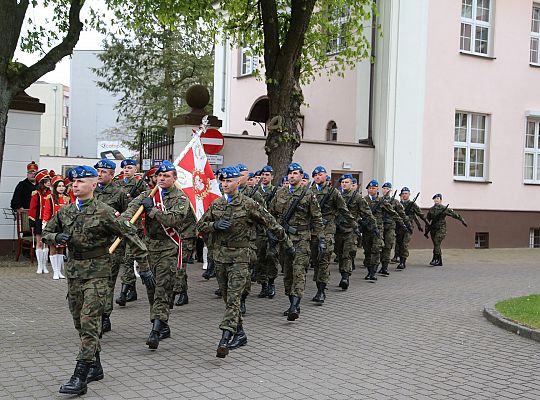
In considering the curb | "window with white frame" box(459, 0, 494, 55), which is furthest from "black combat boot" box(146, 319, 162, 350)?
"window with white frame" box(459, 0, 494, 55)

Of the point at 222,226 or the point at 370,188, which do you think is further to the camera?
the point at 370,188

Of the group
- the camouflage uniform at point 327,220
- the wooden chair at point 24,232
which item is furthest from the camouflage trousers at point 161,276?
the wooden chair at point 24,232

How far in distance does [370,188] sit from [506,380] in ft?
28.9

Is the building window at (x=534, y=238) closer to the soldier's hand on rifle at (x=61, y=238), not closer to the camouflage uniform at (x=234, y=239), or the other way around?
the camouflage uniform at (x=234, y=239)

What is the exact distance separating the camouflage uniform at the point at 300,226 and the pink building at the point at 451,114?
9481 millimetres

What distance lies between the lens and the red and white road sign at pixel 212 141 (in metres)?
17.0

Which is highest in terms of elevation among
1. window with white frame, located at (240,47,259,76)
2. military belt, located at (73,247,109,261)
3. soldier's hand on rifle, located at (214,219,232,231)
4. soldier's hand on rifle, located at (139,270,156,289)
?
window with white frame, located at (240,47,259,76)

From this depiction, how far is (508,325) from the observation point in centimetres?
932

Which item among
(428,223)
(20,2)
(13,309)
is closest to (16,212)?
(20,2)

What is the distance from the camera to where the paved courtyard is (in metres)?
6.34

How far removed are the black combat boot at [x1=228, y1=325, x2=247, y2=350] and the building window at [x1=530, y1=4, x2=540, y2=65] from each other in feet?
63.5

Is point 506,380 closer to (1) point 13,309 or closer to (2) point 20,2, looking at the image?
(1) point 13,309

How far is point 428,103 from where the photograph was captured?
2130cm

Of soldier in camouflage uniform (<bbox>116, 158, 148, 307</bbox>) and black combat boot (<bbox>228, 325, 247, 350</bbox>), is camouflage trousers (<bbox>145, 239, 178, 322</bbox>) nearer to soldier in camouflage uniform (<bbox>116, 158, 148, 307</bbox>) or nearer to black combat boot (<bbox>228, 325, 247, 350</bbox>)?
black combat boot (<bbox>228, 325, 247, 350</bbox>)
